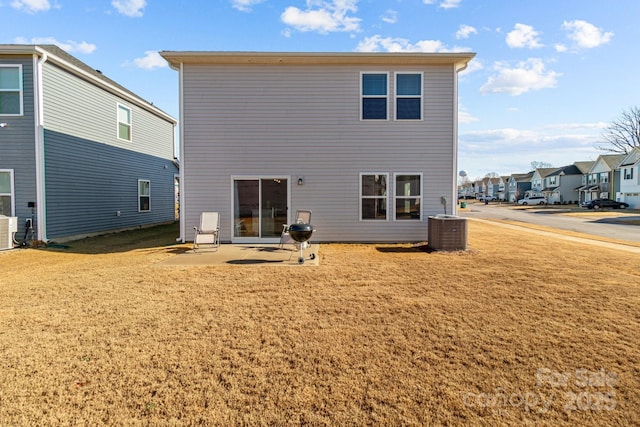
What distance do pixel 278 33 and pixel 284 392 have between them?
1128 cm

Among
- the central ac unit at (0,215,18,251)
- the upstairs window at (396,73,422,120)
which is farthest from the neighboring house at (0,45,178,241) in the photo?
the upstairs window at (396,73,422,120)

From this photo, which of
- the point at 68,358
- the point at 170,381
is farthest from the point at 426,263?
the point at 68,358

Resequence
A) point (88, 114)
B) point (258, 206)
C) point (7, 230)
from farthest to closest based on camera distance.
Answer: point (88, 114), point (258, 206), point (7, 230)

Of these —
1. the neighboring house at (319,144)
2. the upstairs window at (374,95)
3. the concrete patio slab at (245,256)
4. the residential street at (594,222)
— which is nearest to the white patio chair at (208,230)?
the concrete patio slab at (245,256)

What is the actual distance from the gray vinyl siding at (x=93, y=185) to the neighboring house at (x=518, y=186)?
69.7 metres

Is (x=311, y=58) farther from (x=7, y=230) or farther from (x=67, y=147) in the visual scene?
(x=7, y=230)

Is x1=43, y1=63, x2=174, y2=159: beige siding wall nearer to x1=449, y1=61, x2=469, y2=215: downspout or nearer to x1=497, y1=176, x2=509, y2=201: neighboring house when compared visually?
x1=449, y1=61, x2=469, y2=215: downspout

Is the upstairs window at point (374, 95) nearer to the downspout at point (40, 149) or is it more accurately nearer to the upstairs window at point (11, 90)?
the downspout at point (40, 149)

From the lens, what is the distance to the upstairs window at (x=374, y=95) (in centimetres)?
977

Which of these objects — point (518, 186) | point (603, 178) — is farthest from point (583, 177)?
point (518, 186)

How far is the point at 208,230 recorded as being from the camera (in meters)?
8.95

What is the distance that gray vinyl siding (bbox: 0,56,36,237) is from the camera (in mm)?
9383

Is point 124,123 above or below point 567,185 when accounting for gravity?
above

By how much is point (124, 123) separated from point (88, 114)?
1.98 m
